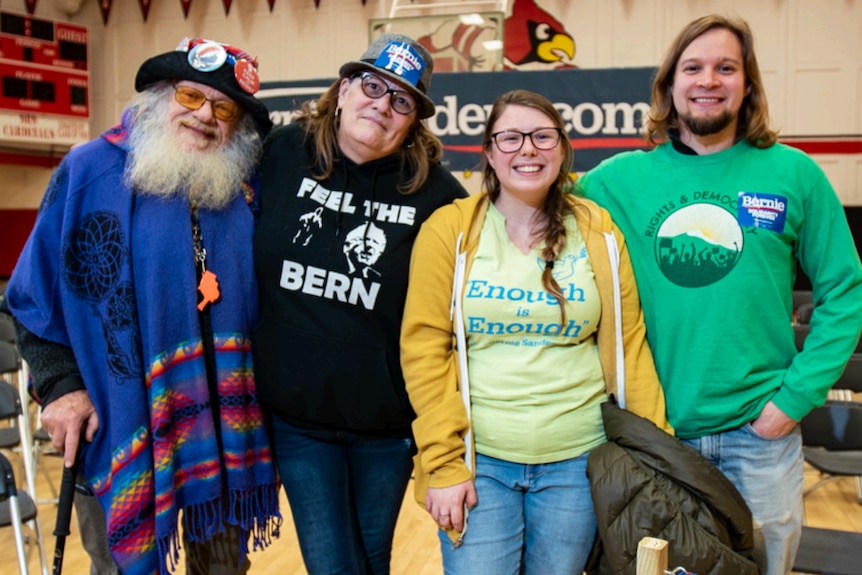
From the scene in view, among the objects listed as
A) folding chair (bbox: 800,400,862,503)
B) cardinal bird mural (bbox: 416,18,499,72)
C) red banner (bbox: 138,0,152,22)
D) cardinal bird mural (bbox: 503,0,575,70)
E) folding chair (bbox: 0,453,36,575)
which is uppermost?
red banner (bbox: 138,0,152,22)

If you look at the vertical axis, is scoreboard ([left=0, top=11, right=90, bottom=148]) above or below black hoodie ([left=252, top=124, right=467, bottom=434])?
above

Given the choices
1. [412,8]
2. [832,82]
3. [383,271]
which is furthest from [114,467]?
[832,82]

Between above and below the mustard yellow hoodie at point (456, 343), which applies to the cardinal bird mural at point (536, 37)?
above

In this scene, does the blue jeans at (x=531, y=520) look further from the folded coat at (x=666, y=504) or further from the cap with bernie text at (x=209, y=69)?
the cap with bernie text at (x=209, y=69)

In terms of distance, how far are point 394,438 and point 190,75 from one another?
101cm

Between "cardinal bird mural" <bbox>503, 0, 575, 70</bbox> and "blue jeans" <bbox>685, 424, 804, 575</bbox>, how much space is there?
7.42m

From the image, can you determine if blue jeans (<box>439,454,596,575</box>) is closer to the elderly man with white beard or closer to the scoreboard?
the elderly man with white beard

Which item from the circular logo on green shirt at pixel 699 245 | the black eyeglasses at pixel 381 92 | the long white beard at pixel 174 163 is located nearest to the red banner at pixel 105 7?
the long white beard at pixel 174 163

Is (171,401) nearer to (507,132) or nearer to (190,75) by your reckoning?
(190,75)

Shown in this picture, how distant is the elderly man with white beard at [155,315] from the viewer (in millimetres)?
1769

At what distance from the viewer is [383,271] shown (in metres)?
1.87

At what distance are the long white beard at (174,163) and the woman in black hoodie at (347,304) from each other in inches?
4.1

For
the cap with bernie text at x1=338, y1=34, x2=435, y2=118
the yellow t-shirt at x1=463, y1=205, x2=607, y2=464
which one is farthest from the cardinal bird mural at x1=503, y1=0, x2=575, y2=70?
the yellow t-shirt at x1=463, y1=205, x2=607, y2=464

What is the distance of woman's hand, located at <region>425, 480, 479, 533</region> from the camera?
170cm
